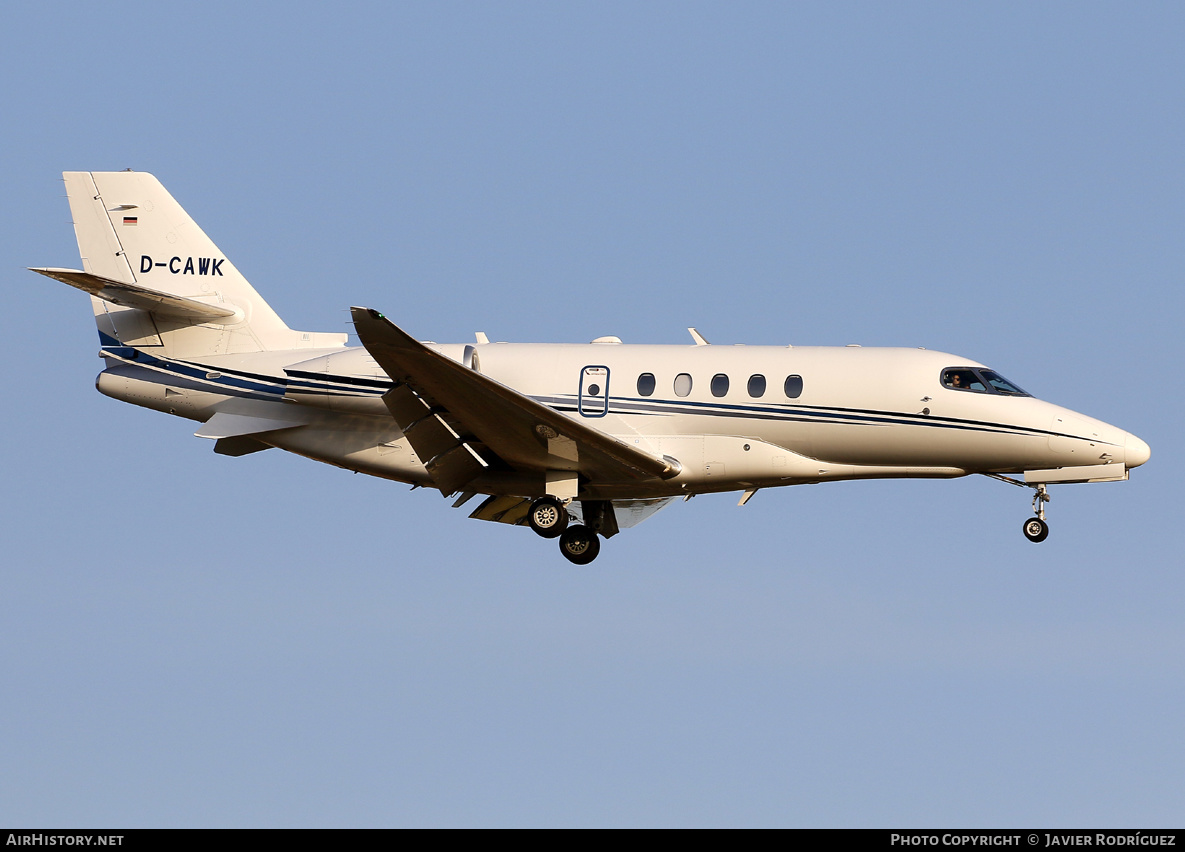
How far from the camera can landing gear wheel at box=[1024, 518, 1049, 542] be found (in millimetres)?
23000

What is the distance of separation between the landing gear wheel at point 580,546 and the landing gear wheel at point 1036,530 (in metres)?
6.98

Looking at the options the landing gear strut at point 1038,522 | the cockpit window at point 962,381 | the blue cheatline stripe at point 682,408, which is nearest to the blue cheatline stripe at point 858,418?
the blue cheatline stripe at point 682,408

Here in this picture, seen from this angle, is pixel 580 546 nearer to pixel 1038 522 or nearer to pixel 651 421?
pixel 651 421

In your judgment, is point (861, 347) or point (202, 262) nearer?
point (861, 347)

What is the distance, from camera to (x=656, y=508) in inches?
1008

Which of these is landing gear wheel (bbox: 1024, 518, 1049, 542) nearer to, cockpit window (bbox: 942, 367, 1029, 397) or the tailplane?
cockpit window (bbox: 942, 367, 1029, 397)

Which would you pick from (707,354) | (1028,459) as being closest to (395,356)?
(707,354)

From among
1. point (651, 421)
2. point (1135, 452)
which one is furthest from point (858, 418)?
point (1135, 452)

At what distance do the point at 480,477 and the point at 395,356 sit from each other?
152 inches

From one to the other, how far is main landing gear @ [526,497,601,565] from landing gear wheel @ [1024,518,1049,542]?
6.97 m

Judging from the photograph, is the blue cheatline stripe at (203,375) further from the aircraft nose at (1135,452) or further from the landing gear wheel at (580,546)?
the aircraft nose at (1135,452)

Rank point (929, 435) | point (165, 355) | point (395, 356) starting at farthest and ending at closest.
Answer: point (165, 355), point (929, 435), point (395, 356)

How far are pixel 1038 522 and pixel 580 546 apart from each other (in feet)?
24.2

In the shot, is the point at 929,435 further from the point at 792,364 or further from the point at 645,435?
the point at 645,435
